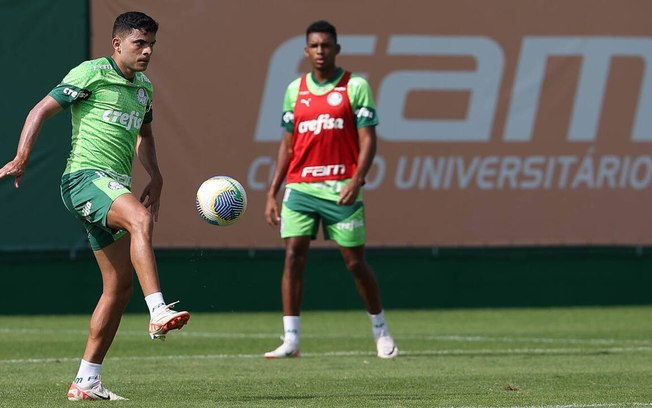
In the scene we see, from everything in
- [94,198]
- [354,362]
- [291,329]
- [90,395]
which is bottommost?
[354,362]

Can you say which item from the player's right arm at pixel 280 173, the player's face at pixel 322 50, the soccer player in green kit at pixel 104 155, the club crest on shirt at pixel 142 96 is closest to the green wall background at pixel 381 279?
the player's right arm at pixel 280 173

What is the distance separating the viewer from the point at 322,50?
1228 cm

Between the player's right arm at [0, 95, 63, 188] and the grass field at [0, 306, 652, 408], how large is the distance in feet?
4.11

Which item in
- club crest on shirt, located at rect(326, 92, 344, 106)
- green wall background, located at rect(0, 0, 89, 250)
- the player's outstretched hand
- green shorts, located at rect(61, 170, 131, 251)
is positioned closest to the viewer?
the player's outstretched hand

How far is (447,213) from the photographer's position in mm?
18344

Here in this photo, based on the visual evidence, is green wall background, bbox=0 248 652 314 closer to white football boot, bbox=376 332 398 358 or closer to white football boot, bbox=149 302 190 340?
white football boot, bbox=376 332 398 358

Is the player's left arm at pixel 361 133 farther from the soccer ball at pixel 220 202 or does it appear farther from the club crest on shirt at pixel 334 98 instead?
the soccer ball at pixel 220 202

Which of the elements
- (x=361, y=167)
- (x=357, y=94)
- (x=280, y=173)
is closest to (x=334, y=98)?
(x=357, y=94)

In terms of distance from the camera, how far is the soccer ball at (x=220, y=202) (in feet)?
31.1

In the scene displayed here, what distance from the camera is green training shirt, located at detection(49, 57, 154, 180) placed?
8812 mm

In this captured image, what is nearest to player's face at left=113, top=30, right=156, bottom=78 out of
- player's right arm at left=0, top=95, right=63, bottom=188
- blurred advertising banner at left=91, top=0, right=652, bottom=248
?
player's right arm at left=0, top=95, right=63, bottom=188

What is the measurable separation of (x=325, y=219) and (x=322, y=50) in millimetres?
1341

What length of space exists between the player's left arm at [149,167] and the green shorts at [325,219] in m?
3.08

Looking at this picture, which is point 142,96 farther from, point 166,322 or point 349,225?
point 349,225
